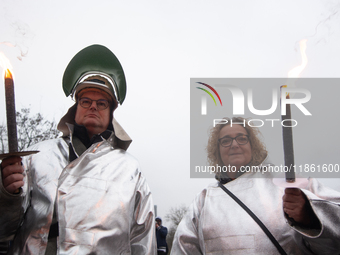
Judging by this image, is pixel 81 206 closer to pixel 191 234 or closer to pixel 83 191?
pixel 83 191

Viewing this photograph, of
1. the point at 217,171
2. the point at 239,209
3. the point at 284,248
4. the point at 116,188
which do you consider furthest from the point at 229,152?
the point at 116,188

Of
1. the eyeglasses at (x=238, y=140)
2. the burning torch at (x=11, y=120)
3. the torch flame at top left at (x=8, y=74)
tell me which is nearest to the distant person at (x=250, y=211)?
the eyeglasses at (x=238, y=140)

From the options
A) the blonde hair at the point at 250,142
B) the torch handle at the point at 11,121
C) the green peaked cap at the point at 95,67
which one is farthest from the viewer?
the green peaked cap at the point at 95,67

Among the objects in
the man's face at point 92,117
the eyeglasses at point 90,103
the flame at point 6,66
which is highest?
the flame at point 6,66

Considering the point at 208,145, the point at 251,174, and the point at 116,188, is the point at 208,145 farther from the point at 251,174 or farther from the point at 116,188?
the point at 116,188

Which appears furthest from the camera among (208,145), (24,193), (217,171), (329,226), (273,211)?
(208,145)

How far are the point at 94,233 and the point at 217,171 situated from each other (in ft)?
4.66

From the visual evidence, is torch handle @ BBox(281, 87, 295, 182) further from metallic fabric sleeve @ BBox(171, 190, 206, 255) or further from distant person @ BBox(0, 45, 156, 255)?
metallic fabric sleeve @ BBox(171, 190, 206, 255)

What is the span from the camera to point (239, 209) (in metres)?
2.58

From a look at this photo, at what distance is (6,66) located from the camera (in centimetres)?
184

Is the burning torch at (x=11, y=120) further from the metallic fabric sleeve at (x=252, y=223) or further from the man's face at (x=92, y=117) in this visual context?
the metallic fabric sleeve at (x=252, y=223)

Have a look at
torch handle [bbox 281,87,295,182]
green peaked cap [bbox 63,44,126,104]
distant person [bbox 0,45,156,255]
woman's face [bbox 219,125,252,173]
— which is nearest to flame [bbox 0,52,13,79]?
distant person [bbox 0,45,156,255]

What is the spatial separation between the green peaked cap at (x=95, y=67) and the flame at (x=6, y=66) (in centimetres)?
105

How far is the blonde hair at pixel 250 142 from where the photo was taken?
2938 millimetres
